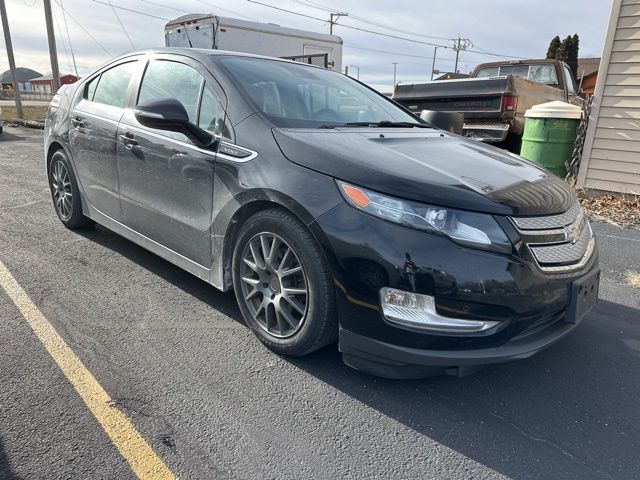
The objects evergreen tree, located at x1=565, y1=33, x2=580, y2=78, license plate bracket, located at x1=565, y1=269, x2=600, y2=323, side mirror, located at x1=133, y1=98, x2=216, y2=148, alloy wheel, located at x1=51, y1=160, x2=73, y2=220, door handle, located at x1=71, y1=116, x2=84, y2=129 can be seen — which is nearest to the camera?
license plate bracket, located at x1=565, y1=269, x2=600, y2=323

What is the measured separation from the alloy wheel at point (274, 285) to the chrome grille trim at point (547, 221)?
104 centimetres

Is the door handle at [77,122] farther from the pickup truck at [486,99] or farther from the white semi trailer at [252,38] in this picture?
the white semi trailer at [252,38]

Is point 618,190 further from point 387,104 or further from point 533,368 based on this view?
point 533,368

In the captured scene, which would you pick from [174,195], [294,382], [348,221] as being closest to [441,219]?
[348,221]

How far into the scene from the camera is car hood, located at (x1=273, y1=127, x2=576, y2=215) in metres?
2.14

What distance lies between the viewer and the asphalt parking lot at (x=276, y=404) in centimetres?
190

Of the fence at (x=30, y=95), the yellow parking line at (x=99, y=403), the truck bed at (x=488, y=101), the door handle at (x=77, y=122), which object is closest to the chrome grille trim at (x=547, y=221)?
the yellow parking line at (x=99, y=403)

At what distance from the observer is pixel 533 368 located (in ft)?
8.53

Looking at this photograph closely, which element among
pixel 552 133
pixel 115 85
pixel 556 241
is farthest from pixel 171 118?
pixel 552 133

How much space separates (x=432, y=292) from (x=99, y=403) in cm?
160

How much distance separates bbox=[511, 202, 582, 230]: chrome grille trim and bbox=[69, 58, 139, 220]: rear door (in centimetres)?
283

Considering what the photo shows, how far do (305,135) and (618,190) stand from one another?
6.09 metres

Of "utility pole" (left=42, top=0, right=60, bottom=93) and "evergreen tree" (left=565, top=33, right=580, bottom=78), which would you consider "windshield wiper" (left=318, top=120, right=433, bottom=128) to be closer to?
"utility pole" (left=42, top=0, right=60, bottom=93)

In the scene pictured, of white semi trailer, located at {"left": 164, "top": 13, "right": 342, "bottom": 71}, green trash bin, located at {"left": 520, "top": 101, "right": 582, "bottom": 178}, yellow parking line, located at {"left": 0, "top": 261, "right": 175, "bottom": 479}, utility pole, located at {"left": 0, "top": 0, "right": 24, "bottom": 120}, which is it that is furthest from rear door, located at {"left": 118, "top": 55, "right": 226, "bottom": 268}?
utility pole, located at {"left": 0, "top": 0, "right": 24, "bottom": 120}
